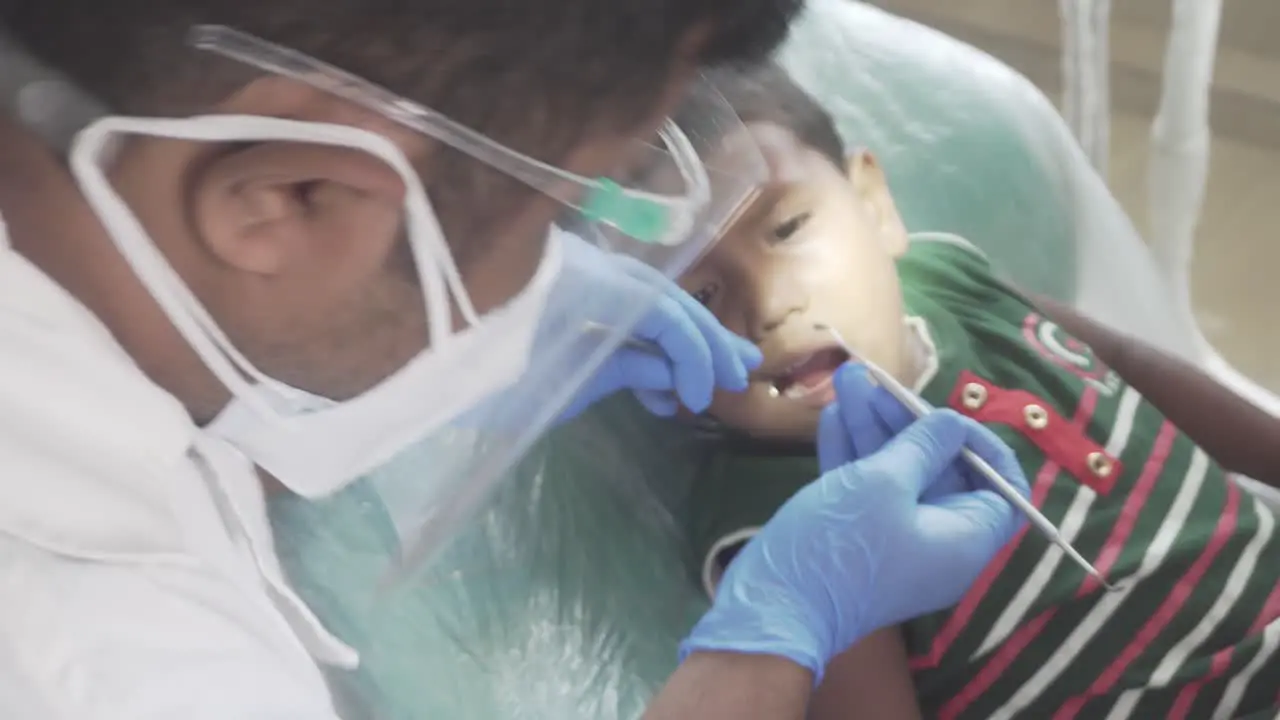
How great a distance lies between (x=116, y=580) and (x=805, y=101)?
0.68 meters

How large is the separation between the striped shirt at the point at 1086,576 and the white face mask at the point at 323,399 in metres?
0.41

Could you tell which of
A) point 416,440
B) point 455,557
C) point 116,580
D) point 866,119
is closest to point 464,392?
point 416,440

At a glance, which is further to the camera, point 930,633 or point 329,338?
point 930,633

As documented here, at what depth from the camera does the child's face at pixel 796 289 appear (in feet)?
3.23

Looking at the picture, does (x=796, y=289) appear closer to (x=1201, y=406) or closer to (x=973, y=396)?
(x=973, y=396)

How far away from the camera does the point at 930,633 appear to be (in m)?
1.00

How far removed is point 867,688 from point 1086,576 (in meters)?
0.21

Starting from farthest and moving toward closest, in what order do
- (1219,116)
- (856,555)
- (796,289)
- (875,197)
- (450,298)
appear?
(1219,116), (875,197), (796,289), (856,555), (450,298)

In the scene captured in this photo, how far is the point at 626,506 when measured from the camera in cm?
108

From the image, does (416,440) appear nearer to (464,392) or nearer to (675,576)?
(464,392)

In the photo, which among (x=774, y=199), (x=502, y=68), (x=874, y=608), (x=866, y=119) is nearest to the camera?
(x=502, y=68)

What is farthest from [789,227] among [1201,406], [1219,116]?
[1219,116]

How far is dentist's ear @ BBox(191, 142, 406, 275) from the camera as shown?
1.57ft

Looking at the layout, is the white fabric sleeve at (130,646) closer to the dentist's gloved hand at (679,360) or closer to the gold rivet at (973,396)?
the dentist's gloved hand at (679,360)
